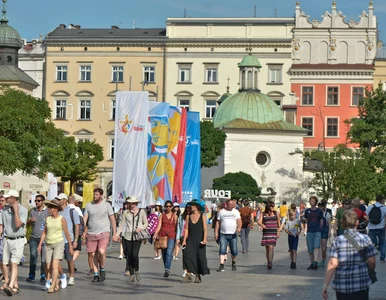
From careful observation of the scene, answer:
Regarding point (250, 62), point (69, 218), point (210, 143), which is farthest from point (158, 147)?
point (250, 62)

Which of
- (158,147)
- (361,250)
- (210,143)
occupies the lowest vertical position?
(361,250)

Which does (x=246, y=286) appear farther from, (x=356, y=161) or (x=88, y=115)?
(x=88, y=115)

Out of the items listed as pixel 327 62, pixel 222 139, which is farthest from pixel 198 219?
pixel 327 62

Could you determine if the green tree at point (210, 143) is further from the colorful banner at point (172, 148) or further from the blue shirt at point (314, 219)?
the blue shirt at point (314, 219)

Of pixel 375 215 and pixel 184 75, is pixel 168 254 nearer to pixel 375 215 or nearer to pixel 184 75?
pixel 375 215

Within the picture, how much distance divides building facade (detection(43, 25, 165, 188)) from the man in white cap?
8330 centimetres

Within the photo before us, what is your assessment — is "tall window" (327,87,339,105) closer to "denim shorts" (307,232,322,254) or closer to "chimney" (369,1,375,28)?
"chimney" (369,1,375,28)

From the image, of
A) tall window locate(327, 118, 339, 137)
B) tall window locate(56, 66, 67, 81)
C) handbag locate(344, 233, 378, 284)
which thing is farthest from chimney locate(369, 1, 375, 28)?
handbag locate(344, 233, 378, 284)

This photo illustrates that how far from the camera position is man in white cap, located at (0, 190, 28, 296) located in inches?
746

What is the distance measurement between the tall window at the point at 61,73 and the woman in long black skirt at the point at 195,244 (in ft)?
271

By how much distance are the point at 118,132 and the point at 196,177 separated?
7.36 metres

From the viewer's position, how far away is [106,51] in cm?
10381

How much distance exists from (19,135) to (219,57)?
58734mm

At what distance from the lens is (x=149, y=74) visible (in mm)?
102688
